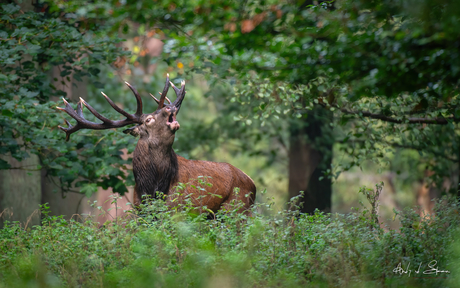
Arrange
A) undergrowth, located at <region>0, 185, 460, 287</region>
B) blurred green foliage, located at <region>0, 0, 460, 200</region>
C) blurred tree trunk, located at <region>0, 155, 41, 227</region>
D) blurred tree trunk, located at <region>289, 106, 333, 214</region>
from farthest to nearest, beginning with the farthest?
blurred tree trunk, located at <region>289, 106, 333, 214</region> → blurred tree trunk, located at <region>0, 155, 41, 227</region> → undergrowth, located at <region>0, 185, 460, 287</region> → blurred green foliage, located at <region>0, 0, 460, 200</region>

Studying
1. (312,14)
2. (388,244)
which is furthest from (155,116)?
(388,244)

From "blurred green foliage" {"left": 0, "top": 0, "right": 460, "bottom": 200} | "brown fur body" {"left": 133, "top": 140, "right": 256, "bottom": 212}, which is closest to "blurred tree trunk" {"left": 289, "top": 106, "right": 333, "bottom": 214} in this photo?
"blurred green foliage" {"left": 0, "top": 0, "right": 460, "bottom": 200}

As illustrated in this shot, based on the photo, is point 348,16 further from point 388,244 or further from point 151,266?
point 151,266

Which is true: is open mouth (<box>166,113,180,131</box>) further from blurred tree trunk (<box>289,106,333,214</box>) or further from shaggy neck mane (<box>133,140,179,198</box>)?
blurred tree trunk (<box>289,106,333,214</box>)

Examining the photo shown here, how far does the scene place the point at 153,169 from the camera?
6113 mm

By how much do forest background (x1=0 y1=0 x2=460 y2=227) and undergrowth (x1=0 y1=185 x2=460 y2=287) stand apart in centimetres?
138

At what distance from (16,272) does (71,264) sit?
44cm

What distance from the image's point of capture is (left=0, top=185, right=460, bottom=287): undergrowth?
386 centimetres

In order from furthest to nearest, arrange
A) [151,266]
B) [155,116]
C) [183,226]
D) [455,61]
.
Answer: [155,116] < [183,226] < [151,266] < [455,61]

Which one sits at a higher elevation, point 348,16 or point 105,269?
point 348,16

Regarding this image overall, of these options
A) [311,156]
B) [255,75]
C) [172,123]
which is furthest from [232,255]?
[311,156]

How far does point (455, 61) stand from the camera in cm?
328

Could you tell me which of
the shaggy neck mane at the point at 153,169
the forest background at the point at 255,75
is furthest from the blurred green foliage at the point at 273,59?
the shaggy neck mane at the point at 153,169

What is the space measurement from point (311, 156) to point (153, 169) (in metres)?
5.79
